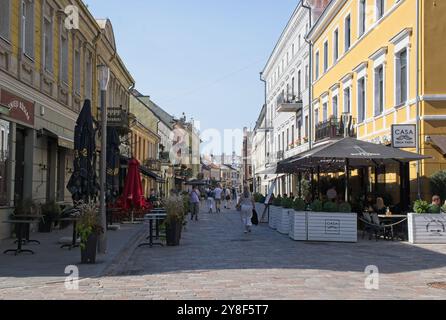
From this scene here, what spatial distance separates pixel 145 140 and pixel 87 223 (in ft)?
134

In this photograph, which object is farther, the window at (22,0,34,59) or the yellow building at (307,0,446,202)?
the yellow building at (307,0,446,202)

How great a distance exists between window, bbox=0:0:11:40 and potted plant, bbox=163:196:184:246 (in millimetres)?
5998

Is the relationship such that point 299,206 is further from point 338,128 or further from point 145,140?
point 145,140

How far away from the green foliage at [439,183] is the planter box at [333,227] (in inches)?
139

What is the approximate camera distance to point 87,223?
11.4 m

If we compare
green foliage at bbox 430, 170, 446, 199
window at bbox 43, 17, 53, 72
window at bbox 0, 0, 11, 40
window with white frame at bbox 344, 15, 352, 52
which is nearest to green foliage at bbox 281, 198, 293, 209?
green foliage at bbox 430, 170, 446, 199

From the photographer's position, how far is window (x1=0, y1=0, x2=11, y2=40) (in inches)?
595

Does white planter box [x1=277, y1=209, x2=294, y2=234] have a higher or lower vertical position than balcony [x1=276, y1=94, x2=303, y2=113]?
lower

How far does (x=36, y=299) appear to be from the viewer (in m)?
7.79

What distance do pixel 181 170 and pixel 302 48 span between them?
132 ft

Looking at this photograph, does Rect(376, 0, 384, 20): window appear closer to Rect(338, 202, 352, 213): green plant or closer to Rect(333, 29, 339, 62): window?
Rect(333, 29, 339, 62): window

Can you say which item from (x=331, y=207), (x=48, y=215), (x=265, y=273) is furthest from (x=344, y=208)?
(x=48, y=215)

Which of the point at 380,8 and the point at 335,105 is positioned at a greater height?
the point at 380,8
